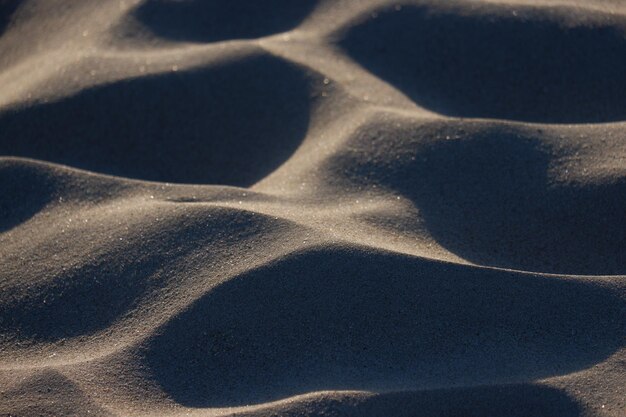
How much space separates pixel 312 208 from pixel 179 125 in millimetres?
390

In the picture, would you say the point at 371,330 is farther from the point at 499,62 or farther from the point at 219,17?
the point at 219,17

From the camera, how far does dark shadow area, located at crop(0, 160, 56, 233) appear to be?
4.47ft

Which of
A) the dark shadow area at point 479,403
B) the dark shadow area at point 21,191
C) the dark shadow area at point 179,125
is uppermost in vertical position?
the dark shadow area at point 179,125

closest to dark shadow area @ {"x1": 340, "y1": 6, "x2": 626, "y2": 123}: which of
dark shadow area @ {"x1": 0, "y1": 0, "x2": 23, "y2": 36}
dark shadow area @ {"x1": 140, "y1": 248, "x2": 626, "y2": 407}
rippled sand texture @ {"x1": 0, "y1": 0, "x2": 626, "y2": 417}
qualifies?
rippled sand texture @ {"x1": 0, "y1": 0, "x2": 626, "y2": 417}

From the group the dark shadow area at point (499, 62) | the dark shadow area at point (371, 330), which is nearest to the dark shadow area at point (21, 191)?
the dark shadow area at point (371, 330)

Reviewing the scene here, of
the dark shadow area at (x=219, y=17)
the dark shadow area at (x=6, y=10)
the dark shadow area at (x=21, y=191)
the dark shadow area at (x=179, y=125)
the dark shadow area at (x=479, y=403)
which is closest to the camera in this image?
the dark shadow area at (x=479, y=403)

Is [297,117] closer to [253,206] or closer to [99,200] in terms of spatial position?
[253,206]

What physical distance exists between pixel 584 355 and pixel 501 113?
579 mm

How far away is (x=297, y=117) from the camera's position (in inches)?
60.1

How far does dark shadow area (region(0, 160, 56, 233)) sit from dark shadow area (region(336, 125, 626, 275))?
565 millimetres

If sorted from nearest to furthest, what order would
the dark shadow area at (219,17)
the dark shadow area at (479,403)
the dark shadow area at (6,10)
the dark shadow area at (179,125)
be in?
the dark shadow area at (479,403), the dark shadow area at (179,125), the dark shadow area at (219,17), the dark shadow area at (6,10)

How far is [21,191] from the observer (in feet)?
4.57

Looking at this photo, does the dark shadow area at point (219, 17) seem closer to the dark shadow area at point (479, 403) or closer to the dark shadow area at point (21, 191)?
the dark shadow area at point (21, 191)

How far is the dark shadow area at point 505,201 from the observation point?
1.26 m
